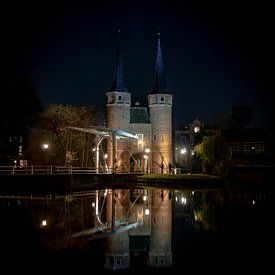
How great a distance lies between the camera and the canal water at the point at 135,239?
7438 millimetres

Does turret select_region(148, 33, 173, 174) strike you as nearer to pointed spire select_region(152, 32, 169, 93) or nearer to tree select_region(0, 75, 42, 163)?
pointed spire select_region(152, 32, 169, 93)

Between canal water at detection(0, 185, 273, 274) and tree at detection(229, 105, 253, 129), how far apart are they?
5312 cm

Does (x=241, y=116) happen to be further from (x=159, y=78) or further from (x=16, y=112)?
(x=16, y=112)

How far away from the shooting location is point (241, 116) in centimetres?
6781

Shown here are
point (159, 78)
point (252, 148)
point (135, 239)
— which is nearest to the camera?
point (135, 239)

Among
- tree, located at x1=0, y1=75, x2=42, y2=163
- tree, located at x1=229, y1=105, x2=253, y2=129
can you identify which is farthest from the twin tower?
tree, located at x1=229, y1=105, x2=253, y2=129

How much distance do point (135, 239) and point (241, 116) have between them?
2416 inches

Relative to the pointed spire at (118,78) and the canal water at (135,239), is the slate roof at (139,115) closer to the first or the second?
the pointed spire at (118,78)

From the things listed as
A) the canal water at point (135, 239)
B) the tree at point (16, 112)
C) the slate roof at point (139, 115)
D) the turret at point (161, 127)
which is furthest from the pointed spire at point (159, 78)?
the canal water at point (135, 239)

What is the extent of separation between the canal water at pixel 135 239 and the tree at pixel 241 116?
53118 millimetres

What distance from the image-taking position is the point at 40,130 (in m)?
33.7

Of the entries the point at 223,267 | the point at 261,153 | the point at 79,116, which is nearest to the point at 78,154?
the point at 79,116

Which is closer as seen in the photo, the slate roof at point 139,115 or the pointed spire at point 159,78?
the slate roof at point 139,115

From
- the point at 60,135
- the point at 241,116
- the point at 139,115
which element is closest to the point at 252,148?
the point at 139,115
